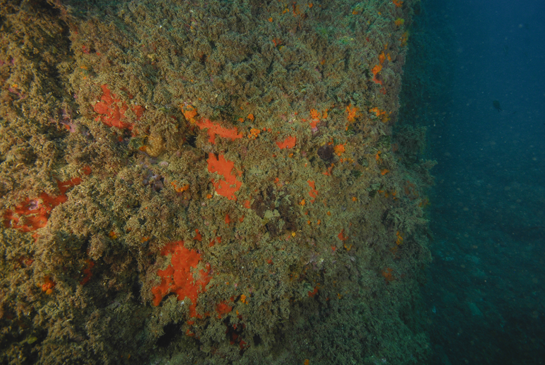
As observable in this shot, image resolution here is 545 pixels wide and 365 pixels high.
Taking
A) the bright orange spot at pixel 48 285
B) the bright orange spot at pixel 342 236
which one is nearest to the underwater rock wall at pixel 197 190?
the bright orange spot at pixel 48 285

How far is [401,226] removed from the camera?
224 inches

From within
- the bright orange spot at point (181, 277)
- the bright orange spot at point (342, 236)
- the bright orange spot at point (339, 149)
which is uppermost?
the bright orange spot at point (339, 149)

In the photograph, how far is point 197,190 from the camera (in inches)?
160

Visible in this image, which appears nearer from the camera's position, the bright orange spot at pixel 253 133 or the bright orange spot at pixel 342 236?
the bright orange spot at pixel 253 133

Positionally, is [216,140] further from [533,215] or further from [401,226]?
[533,215]

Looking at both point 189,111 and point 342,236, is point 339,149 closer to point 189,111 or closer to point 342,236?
point 342,236

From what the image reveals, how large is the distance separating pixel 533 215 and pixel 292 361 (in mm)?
16337

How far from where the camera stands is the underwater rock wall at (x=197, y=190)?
3.02m

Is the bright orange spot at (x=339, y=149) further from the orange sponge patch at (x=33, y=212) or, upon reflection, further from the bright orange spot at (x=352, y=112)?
the orange sponge patch at (x=33, y=212)

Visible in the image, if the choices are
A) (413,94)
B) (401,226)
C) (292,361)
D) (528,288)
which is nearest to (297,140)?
(401,226)

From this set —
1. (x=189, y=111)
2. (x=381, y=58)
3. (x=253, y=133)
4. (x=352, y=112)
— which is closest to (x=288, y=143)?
(x=253, y=133)

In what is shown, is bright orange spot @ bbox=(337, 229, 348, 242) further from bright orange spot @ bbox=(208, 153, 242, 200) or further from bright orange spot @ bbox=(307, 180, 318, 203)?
bright orange spot @ bbox=(208, 153, 242, 200)

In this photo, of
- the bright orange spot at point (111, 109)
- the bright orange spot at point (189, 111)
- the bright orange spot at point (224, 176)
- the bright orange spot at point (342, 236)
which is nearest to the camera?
the bright orange spot at point (111, 109)

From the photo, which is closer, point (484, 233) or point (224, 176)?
point (224, 176)
